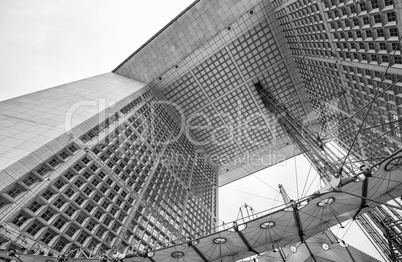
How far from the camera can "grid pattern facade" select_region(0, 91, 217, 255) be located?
20.2m

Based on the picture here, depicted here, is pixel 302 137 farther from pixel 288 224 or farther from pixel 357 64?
pixel 288 224

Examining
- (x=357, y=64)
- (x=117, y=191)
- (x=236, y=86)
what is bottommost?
(x=117, y=191)

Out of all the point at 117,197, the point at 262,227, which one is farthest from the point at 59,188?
the point at 262,227

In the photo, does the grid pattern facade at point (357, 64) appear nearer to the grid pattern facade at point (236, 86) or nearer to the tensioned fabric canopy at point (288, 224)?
the tensioned fabric canopy at point (288, 224)

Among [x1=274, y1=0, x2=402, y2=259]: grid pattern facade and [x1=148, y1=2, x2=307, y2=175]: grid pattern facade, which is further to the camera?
[x1=148, y1=2, x2=307, y2=175]: grid pattern facade

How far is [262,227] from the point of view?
54.1 feet

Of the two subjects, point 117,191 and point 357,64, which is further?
point 117,191

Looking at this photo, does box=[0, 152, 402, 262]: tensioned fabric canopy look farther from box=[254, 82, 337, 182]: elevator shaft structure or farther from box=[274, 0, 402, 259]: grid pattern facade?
box=[254, 82, 337, 182]: elevator shaft structure

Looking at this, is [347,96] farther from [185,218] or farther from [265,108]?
[185,218]

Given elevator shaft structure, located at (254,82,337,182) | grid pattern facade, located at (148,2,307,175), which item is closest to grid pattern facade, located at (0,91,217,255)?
grid pattern facade, located at (148,2,307,175)

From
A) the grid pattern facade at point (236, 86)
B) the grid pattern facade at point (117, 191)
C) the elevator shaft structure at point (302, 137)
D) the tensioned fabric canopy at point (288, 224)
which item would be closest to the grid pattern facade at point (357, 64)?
the tensioned fabric canopy at point (288, 224)

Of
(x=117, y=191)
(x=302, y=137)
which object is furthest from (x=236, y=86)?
(x=117, y=191)

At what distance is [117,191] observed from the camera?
93.5 ft

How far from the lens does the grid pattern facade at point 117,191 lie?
66.4 ft
